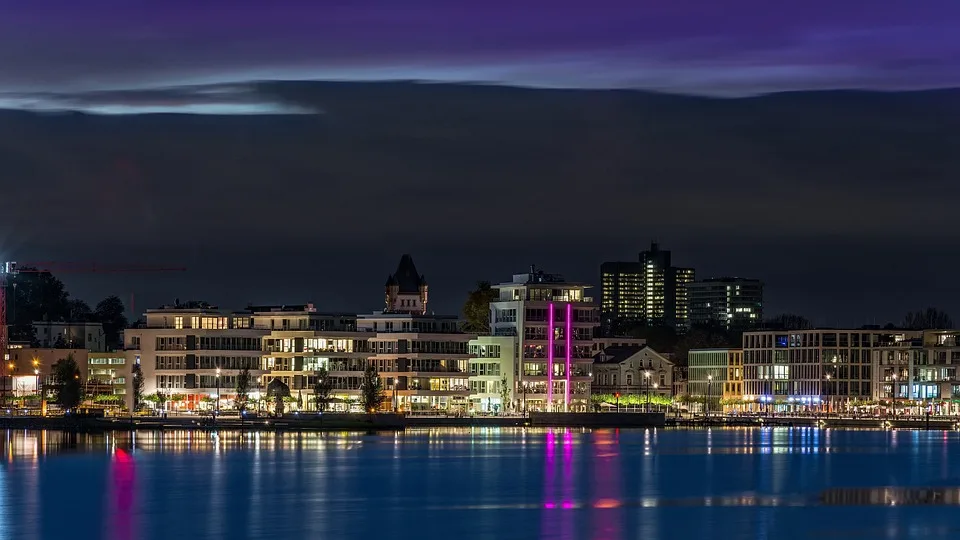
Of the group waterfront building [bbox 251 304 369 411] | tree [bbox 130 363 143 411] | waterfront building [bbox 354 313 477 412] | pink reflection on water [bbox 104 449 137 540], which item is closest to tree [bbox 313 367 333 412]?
waterfront building [bbox 251 304 369 411]

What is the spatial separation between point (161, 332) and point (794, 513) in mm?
116267

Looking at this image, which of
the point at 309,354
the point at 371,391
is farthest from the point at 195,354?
the point at 371,391

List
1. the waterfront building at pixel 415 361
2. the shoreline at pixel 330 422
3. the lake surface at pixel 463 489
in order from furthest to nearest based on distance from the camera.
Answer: the waterfront building at pixel 415 361
the shoreline at pixel 330 422
the lake surface at pixel 463 489

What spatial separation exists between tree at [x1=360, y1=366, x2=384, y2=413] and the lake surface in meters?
31.5

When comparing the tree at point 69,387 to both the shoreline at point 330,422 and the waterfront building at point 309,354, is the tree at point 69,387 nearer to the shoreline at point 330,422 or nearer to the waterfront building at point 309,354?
the shoreline at point 330,422

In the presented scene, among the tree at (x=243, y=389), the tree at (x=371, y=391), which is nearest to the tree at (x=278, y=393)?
the tree at (x=243, y=389)

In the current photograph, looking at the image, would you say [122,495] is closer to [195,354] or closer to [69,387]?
[195,354]

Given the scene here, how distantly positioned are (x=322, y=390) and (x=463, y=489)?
291 feet

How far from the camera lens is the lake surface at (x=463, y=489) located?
7600 centimetres

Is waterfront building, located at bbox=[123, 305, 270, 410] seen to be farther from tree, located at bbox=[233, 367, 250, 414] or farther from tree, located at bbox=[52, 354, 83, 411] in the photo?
tree, located at bbox=[52, 354, 83, 411]

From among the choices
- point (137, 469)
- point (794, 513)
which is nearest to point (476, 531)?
point (794, 513)

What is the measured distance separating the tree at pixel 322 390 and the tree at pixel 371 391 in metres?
3.48

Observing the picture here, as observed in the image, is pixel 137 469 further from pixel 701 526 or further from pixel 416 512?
pixel 701 526

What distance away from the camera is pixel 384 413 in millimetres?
186375
